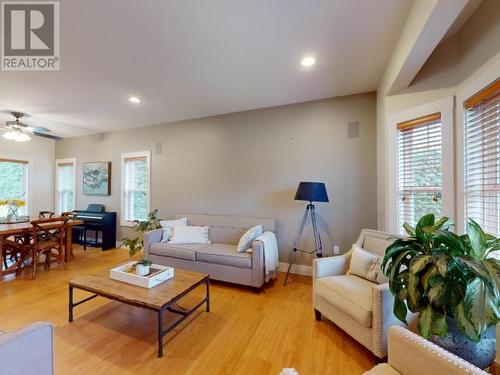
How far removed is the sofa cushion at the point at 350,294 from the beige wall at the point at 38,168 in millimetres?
6922

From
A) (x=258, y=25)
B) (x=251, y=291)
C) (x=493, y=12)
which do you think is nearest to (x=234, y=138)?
(x=258, y=25)

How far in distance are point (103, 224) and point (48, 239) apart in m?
1.21

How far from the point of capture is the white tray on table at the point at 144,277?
211 centimetres

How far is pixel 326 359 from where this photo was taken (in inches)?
69.4

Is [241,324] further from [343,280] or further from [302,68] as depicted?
[302,68]

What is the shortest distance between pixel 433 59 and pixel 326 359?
2.81 metres

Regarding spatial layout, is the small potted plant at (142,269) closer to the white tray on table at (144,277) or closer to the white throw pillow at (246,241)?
the white tray on table at (144,277)

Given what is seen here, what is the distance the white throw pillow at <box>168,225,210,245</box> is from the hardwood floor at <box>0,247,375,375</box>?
901mm

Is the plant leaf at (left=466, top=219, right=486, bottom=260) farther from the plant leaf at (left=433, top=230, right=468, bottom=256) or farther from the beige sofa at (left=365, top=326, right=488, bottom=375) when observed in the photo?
the beige sofa at (left=365, top=326, right=488, bottom=375)

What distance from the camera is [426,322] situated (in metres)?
1.12

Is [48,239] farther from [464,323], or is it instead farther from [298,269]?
[464,323]

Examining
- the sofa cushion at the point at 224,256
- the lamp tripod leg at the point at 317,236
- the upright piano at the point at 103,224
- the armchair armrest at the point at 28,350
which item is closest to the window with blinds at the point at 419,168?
the lamp tripod leg at the point at 317,236

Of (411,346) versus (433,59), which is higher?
(433,59)

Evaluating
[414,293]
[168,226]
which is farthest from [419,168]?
[168,226]
